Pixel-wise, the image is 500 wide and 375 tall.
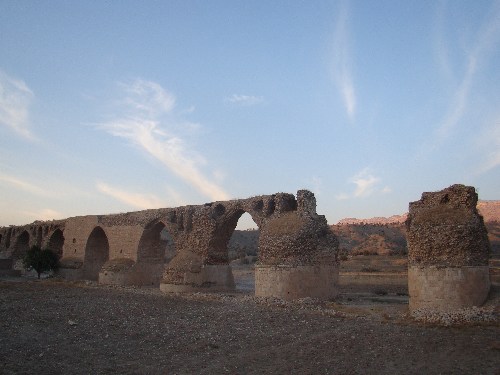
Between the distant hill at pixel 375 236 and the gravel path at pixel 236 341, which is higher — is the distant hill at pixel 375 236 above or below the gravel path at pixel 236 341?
above

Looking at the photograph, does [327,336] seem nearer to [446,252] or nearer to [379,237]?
[446,252]

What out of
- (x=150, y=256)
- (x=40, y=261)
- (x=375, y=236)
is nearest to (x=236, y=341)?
(x=150, y=256)

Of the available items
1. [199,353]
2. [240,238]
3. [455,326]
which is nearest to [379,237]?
[240,238]

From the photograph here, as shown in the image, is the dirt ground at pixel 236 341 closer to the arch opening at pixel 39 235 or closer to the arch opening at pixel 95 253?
the arch opening at pixel 95 253

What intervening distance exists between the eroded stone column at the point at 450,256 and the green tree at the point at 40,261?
24990mm

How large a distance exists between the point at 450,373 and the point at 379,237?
44.6 meters

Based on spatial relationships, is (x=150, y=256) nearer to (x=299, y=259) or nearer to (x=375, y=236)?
(x=299, y=259)

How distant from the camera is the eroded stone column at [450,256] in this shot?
1134 centimetres

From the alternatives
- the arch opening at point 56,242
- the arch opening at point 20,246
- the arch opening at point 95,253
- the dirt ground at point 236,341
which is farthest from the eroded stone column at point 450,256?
the arch opening at point 20,246

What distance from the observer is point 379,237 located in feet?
165

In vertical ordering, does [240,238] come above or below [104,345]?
above

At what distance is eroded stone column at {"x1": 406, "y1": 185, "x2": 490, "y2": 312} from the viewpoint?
1134cm

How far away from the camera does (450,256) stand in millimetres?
11602

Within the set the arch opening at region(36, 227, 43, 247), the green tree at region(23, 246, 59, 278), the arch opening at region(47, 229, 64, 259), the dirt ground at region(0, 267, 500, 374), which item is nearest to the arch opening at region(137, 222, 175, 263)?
A: the green tree at region(23, 246, 59, 278)
